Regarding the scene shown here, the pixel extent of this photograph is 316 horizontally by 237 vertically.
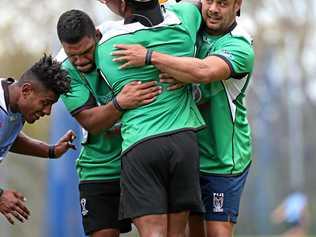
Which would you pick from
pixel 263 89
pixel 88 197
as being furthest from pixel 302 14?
pixel 88 197

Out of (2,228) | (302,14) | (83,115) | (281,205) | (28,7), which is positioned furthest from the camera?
(302,14)

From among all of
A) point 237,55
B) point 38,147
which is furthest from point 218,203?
point 38,147

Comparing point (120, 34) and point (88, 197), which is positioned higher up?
point (120, 34)

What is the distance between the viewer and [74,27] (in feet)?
25.6

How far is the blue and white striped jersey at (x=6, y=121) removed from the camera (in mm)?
7910

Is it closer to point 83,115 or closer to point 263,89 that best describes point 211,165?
point 83,115

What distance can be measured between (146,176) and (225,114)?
0.99 meters

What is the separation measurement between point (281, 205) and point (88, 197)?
1641 centimetres

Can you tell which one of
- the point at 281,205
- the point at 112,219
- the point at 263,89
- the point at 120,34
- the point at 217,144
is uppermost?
the point at 120,34

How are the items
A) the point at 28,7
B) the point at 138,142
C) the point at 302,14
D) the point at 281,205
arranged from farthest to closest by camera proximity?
the point at 302,14 < the point at 28,7 < the point at 281,205 < the point at 138,142

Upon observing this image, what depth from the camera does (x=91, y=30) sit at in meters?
7.85

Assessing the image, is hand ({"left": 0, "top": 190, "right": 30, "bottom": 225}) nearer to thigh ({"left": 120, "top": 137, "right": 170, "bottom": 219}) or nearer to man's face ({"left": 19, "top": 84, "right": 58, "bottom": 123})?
man's face ({"left": 19, "top": 84, "right": 58, "bottom": 123})

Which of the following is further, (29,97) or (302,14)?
(302,14)

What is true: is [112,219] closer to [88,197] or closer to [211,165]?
[88,197]
